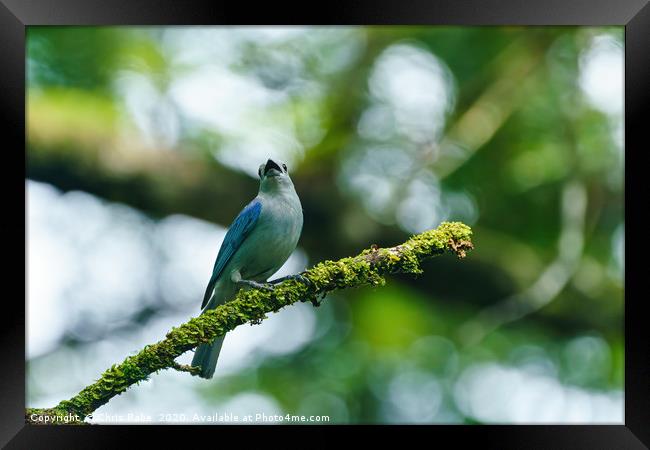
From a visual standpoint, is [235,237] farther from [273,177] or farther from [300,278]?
[300,278]

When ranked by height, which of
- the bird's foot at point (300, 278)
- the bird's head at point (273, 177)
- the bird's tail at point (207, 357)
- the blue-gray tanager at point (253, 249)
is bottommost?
the bird's tail at point (207, 357)

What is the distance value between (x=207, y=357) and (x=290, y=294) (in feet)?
4.15

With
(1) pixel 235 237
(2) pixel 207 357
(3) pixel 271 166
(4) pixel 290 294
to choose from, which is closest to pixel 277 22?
(3) pixel 271 166

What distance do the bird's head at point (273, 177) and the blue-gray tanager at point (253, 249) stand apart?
69mm

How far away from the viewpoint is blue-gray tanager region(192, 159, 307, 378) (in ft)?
19.2

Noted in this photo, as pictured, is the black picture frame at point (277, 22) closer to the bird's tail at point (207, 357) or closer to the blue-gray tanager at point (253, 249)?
the bird's tail at point (207, 357)

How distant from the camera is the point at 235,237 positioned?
6.04 m

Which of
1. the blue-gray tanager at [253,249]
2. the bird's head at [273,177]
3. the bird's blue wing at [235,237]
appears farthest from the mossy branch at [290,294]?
the bird's head at [273,177]

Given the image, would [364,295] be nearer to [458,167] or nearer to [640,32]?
[458,167]

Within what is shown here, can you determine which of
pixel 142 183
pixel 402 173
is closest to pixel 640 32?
pixel 402 173

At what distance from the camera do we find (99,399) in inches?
198

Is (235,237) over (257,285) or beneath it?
over

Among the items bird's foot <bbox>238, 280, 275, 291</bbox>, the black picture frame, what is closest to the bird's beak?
bird's foot <bbox>238, 280, 275, 291</bbox>

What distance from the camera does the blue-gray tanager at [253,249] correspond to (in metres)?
5.84
